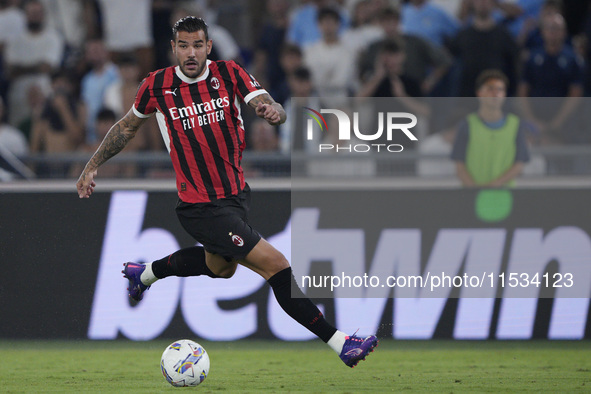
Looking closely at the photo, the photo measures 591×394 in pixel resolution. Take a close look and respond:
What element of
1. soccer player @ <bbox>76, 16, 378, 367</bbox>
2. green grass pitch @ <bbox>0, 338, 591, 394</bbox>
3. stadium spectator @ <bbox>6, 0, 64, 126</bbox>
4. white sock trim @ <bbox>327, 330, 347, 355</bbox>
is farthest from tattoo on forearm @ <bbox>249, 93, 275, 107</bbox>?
stadium spectator @ <bbox>6, 0, 64, 126</bbox>

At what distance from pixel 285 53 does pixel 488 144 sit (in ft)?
10.9

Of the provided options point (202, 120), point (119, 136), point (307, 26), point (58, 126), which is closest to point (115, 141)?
point (119, 136)

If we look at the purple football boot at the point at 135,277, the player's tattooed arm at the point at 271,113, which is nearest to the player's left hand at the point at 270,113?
the player's tattooed arm at the point at 271,113

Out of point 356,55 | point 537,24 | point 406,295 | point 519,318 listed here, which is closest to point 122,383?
point 406,295

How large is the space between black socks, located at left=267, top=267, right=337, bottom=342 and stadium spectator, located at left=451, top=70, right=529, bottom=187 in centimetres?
268

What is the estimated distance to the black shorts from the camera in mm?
6270

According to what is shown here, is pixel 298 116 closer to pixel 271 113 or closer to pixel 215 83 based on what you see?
pixel 215 83

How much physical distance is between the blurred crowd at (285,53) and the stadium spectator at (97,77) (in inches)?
0.6

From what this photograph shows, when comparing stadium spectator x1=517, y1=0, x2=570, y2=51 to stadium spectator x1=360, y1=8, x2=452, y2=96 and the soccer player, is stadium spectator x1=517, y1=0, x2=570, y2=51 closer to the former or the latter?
stadium spectator x1=360, y1=8, x2=452, y2=96

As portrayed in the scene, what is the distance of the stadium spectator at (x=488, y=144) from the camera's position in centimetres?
832

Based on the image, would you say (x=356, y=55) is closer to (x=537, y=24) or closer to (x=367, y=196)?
(x=537, y=24)

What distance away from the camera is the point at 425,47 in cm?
1070

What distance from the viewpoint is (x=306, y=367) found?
7109mm

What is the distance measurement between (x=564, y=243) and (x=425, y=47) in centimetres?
327
